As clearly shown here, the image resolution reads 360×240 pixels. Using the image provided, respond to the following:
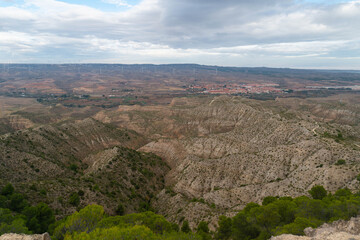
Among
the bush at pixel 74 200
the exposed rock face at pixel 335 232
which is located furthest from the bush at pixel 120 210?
the exposed rock face at pixel 335 232

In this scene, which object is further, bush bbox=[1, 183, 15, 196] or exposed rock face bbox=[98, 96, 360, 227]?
exposed rock face bbox=[98, 96, 360, 227]

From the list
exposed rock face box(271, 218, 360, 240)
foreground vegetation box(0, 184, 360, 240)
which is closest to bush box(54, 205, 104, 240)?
foreground vegetation box(0, 184, 360, 240)

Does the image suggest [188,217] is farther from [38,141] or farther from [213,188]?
[38,141]

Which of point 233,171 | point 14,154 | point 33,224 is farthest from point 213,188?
point 14,154

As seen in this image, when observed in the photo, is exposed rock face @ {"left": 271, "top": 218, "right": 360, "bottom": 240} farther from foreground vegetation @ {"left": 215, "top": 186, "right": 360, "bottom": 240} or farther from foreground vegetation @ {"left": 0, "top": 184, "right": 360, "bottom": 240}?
foreground vegetation @ {"left": 215, "top": 186, "right": 360, "bottom": 240}

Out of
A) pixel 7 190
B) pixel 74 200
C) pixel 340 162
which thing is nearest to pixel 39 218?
pixel 74 200

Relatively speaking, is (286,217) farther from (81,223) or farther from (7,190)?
(7,190)

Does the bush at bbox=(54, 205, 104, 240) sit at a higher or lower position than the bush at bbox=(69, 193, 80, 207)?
higher
